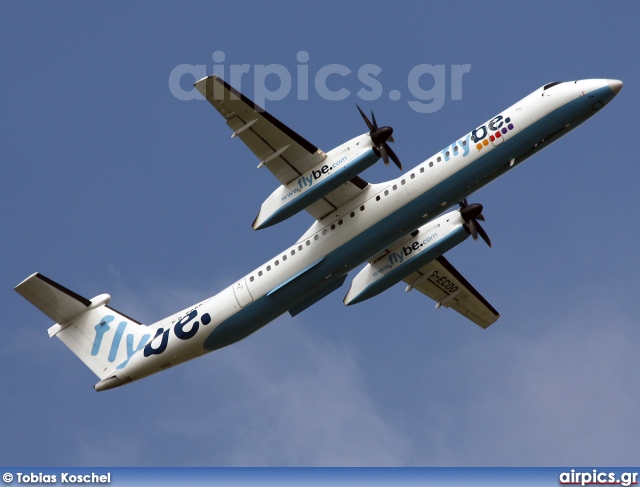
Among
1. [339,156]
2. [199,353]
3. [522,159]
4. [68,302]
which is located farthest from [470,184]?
[68,302]

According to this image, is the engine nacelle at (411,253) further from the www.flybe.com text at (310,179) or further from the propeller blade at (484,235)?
the www.flybe.com text at (310,179)

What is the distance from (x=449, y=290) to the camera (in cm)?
4409

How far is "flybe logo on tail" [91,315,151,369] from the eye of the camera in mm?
40594

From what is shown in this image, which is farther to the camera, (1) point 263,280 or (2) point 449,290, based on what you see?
(2) point 449,290

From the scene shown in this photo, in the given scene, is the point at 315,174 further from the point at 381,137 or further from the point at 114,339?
the point at 114,339

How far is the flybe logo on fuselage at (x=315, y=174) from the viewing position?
36.2 m

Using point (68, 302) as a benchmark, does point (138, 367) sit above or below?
below

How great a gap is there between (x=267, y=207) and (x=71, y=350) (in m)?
10.6

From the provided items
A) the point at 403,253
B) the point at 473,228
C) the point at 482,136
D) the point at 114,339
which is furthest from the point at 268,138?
the point at 114,339

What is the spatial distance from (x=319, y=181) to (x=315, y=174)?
0.34m

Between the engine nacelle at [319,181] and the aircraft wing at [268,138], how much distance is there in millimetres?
307

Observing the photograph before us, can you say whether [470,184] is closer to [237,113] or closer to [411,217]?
[411,217]

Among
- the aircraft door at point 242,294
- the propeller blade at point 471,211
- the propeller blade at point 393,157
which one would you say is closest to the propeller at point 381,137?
the propeller blade at point 393,157

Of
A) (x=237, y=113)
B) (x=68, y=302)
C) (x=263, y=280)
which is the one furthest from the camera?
(x=68, y=302)
